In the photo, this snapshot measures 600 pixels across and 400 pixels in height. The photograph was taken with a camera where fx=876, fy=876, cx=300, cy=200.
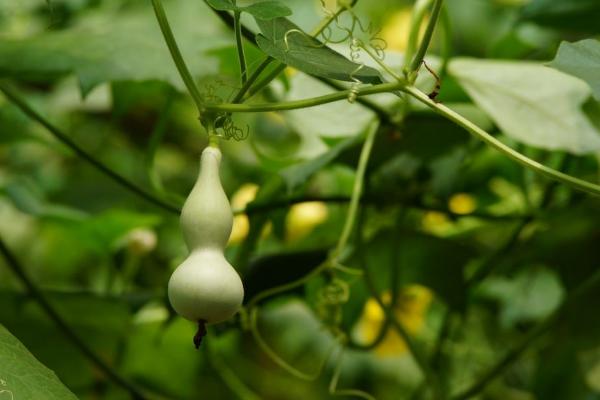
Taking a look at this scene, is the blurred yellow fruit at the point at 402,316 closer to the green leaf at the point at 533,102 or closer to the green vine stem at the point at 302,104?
the green leaf at the point at 533,102

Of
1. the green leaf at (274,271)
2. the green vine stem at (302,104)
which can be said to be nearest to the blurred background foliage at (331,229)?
the green leaf at (274,271)

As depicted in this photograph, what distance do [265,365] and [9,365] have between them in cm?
70

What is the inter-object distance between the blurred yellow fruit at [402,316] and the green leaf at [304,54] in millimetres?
521

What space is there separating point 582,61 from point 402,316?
21.6 inches

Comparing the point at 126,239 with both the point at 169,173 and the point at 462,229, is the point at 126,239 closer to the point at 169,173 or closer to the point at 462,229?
the point at 462,229

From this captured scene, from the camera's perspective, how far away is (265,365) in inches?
39.9

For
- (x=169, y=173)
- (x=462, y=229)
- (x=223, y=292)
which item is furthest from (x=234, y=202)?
(x=223, y=292)

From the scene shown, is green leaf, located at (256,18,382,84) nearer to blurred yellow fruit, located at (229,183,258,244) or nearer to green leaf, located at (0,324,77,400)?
green leaf, located at (0,324,77,400)

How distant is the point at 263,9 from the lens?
0.31 metres

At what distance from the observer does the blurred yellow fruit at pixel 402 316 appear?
2.79 ft

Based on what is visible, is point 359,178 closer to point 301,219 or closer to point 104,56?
point 104,56

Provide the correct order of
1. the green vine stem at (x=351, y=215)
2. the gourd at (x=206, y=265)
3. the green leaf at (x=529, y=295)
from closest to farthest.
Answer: the gourd at (x=206, y=265) < the green vine stem at (x=351, y=215) < the green leaf at (x=529, y=295)

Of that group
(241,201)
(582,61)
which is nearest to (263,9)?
(582,61)

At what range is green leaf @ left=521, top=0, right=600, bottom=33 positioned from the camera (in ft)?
2.01
